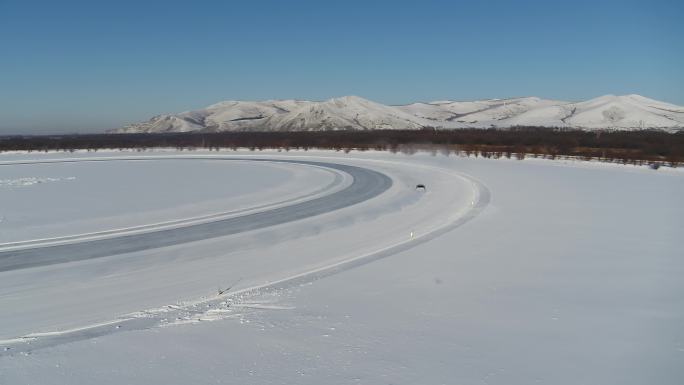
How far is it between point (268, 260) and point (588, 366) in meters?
6.50

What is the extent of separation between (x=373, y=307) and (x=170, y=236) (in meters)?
7.22

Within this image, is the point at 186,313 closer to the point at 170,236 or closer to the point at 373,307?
the point at 373,307

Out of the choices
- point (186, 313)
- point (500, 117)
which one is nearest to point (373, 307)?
point (186, 313)

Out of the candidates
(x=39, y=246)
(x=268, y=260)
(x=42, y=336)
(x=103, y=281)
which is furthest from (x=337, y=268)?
(x=39, y=246)

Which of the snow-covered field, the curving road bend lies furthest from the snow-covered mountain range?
the snow-covered field

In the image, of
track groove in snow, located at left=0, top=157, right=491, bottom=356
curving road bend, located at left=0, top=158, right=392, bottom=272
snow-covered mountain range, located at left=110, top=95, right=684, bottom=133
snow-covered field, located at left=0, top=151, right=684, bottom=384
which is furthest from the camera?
snow-covered mountain range, located at left=110, top=95, right=684, bottom=133

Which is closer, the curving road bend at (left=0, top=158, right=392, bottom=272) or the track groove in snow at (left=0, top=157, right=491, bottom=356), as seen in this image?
the track groove in snow at (left=0, top=157, right=491, bottom=356)

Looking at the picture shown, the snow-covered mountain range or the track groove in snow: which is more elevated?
the snow-covered mountain range

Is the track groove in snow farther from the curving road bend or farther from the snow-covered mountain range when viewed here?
the snow-covered mountain range

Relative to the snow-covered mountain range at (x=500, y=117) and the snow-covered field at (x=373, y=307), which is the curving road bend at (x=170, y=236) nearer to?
the snow-covered field at (x=373, y=307)

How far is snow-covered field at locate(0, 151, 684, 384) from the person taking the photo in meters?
5.64

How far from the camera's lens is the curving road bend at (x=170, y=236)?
35.7 feet

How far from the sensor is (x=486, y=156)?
1633 inches

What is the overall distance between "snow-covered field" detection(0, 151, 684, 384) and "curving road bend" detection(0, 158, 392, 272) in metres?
0.62
